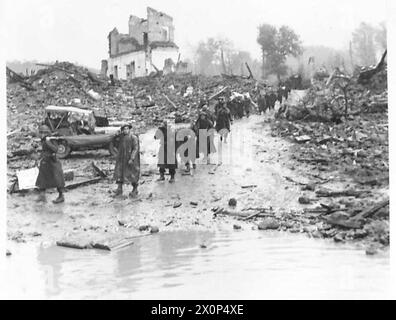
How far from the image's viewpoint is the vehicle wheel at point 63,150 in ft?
15.5

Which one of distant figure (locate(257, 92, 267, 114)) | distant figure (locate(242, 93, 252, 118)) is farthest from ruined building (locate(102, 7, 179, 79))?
distant figure (locate(257, 92, 267, 114))

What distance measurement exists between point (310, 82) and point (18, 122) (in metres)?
2.84

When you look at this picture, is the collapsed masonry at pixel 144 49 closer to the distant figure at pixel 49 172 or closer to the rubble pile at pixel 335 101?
the distant figure at pixel 49 172

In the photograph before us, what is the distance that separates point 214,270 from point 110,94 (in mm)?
2027

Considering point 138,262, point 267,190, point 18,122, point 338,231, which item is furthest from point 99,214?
point 338,231

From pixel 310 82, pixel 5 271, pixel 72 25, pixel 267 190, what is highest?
pixel 72 25

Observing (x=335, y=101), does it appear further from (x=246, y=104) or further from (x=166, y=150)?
(x=166, y=150)

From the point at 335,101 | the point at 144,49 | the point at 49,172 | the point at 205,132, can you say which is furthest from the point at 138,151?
the point at 335,101

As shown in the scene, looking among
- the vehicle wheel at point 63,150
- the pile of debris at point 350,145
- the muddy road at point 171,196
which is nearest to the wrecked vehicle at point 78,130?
the vehicle wheel at point 63,150

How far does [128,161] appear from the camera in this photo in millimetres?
4672

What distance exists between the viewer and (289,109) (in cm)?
504

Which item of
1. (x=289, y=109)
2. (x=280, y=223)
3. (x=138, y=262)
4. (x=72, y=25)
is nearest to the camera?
(x=138, y=262)

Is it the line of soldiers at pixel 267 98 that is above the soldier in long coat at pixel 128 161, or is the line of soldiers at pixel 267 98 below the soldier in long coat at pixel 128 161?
above

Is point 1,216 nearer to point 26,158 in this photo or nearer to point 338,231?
point 26,158
